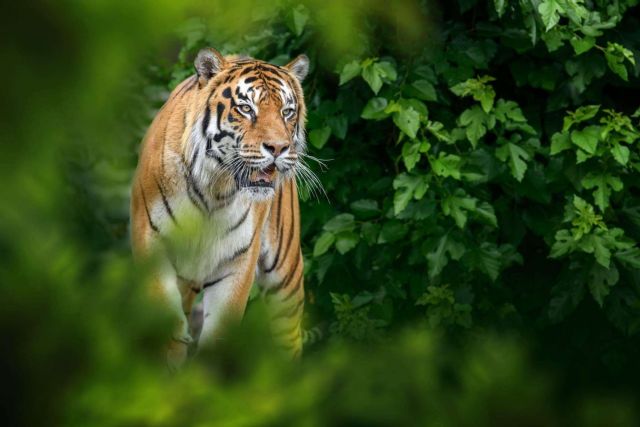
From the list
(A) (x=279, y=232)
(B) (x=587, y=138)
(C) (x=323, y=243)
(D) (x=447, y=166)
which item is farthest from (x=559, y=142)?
(A) (x=279, y=232)

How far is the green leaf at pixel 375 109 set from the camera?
4129 millimetres

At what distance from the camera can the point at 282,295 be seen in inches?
165

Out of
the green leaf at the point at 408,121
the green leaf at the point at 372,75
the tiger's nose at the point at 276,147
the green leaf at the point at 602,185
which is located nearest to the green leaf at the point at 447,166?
the green leaf at the point at 408,121

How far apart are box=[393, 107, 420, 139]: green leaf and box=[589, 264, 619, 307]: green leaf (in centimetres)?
85

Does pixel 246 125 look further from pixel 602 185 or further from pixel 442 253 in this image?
pixel 602 185

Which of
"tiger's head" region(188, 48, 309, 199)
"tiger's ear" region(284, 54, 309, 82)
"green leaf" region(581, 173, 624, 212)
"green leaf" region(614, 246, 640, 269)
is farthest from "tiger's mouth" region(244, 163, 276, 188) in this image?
"green leaf" region(614, 246, 640, 269)

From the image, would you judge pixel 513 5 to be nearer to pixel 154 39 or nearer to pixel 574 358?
pixel 574 358

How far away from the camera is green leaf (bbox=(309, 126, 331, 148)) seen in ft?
13.8

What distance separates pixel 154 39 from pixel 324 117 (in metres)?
3.79

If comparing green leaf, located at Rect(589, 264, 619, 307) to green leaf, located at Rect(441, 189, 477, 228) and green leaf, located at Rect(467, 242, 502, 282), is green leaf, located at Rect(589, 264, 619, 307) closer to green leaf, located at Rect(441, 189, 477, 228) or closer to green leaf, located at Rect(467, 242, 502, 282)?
green leaf, located at Rect(467, 242, 502, 282)

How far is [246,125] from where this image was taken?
11.3ft

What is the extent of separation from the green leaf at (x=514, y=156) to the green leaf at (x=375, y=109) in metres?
0.46

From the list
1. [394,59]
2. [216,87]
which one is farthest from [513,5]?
[216,87]

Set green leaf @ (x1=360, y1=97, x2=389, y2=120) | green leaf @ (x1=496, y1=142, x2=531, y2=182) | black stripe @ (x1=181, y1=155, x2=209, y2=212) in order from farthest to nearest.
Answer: green leaf @ (x1=360, y1=97, x2=389, y2=120)
green leaf @ (x1=496, y1=142, x2=531, y2=182)
black stripe @ (x1=181, y1=155, x2=209, y2=212)
